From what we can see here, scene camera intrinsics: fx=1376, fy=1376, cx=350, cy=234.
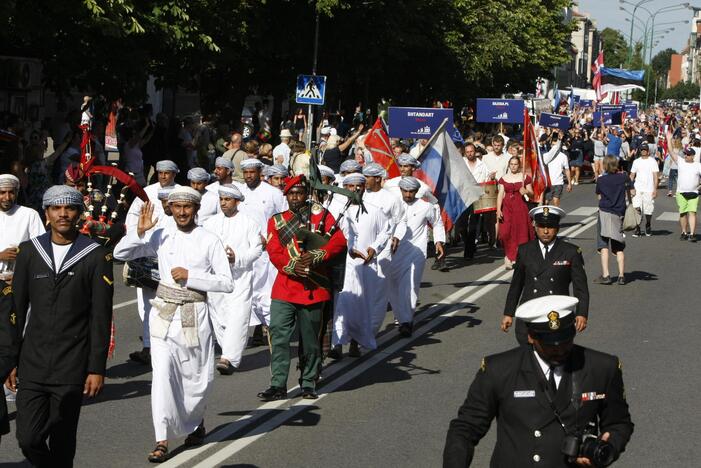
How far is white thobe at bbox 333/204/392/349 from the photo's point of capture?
41.7 ft

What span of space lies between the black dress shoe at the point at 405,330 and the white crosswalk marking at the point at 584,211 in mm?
17391

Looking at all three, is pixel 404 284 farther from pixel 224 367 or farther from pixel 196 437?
pixel 196 437

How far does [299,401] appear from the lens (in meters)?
10.7

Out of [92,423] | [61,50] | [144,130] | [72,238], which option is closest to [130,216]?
[92,423]

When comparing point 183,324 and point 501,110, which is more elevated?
point 501,110

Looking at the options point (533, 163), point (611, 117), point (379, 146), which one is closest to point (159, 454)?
point (533, 163)

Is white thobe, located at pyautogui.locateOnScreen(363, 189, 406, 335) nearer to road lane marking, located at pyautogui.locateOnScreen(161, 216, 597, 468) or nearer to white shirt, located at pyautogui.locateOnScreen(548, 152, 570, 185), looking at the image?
road lane marking, located at pyautogui.locateOnScreen(161, 216, 597, 468)

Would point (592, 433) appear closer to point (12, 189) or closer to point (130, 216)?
point (12, 189)

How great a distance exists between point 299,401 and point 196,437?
1.60 meters

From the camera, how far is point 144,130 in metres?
24.5

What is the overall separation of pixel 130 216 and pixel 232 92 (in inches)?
806

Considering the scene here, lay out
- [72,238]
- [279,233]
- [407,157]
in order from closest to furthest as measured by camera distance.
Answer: [72,238] < [279,233] < [407,157]

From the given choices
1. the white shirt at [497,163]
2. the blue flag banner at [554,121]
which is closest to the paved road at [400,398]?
the white shirt at [497,163]

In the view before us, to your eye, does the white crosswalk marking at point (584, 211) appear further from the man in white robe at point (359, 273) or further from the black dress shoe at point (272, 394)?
the black dress shoe at point (272, 394)
